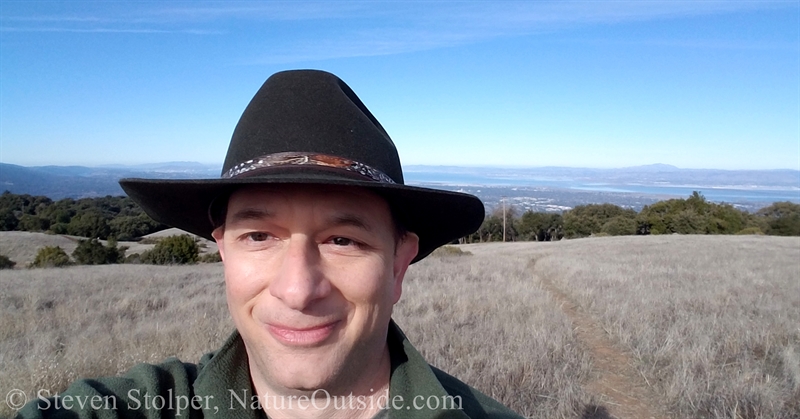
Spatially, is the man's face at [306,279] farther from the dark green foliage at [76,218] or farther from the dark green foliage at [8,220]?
the dark green foliage at [8,220]

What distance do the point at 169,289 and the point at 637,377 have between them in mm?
8780

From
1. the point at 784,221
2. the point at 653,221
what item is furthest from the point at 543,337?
the point at 784,221

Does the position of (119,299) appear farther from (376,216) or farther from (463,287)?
(376,216)

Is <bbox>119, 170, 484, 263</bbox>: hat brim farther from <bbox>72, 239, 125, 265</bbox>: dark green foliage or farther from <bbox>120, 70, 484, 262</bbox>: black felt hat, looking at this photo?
<bbox>72, 239, 125, 265</bbox>: dark green foliage

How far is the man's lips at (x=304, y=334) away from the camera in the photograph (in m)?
1.33

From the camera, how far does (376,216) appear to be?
1.43 m

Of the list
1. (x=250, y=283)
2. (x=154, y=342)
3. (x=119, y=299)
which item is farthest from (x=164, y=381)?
(x=119, y=299)

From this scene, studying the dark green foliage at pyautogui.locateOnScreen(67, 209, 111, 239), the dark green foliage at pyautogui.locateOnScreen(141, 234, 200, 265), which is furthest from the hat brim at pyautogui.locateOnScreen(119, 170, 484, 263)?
the dark green foliage at pyautogui.locateOnScreen(67, 209, 111, 239)

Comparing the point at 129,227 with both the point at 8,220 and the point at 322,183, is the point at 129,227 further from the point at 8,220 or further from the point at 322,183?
the point at 322,183

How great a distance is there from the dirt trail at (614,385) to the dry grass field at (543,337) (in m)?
0.02

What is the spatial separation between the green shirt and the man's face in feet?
0.51

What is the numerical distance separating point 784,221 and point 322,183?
53.1 meters

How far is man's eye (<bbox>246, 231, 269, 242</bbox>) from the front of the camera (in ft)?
4.52

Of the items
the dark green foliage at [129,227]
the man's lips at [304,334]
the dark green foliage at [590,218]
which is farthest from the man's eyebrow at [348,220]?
the dark green foliage at [590,218]
